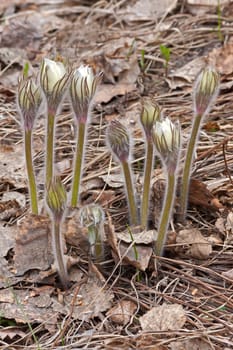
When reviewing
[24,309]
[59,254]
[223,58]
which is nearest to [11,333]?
[24,309]

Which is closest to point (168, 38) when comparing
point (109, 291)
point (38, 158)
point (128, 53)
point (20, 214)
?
point (128, 53)

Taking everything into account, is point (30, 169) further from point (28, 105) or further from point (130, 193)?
point (130, 193)

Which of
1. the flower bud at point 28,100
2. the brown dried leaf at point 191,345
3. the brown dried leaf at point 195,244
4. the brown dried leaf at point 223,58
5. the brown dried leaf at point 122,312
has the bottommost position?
the brown dried leaf at point 191,345

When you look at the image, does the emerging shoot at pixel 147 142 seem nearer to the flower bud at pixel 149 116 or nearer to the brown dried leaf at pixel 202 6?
the flower bud at pixel 149 116

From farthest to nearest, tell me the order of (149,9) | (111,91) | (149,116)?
(149,9) → (111,91) → (149,116)

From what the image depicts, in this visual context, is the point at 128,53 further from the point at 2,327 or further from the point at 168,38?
the point at 2,327

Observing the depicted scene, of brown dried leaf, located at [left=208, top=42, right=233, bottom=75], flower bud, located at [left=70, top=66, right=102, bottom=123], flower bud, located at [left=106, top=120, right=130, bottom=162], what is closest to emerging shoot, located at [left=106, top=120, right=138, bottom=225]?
flower bud, located at [left=106, top=120, right=130, bottom=162]

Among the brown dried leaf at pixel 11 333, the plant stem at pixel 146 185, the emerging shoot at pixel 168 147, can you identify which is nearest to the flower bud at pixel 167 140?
the emerging shoot at pixel 168 147
